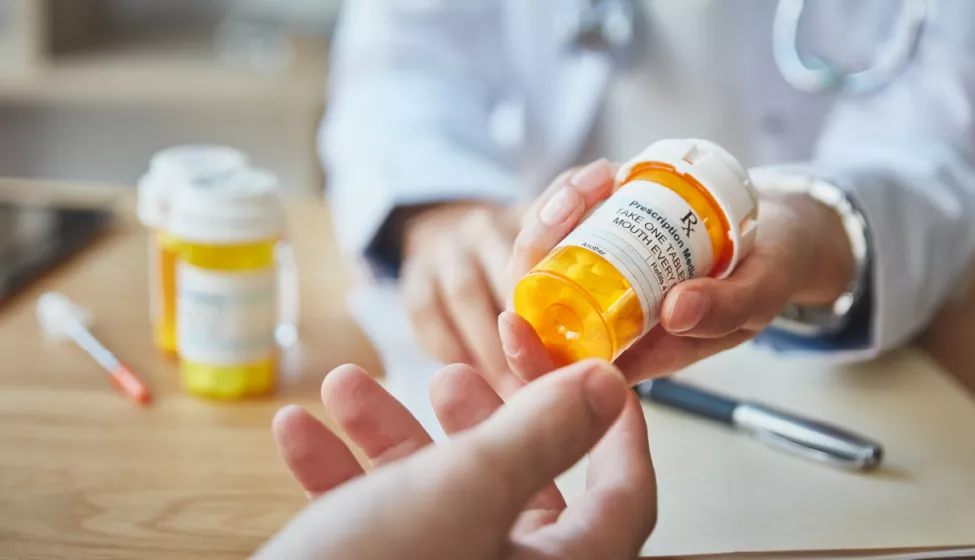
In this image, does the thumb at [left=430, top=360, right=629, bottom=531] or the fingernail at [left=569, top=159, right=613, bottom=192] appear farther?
the fingernail at [left=569, top=159, right=613, bottom=192]

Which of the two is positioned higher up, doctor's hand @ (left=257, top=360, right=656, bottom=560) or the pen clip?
doctor's hand @ (left=257, top=360, right=656, bottom=560)

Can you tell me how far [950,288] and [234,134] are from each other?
155 centimetres

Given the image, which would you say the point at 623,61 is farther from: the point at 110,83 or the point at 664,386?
the point at 110,83

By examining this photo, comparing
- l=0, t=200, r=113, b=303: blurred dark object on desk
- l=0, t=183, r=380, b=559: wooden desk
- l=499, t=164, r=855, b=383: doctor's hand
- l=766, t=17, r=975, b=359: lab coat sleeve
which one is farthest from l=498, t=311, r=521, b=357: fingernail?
l=0, t=200, r=113, b=303: blurred dark object on desk

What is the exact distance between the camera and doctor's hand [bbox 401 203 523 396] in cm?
58

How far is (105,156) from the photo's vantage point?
1.96 m

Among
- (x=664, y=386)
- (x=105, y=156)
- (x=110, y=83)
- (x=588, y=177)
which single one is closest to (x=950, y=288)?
(x=664, y=386)

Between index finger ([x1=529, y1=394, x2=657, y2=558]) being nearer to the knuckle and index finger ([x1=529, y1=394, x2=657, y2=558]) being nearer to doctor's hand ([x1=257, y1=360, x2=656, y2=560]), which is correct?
doctor's hand ([x1=257, y1=360, x2=656, y2=560])

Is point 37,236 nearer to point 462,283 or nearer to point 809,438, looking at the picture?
point 462,283

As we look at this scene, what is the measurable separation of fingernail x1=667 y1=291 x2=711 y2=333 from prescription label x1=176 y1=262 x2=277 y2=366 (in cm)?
28

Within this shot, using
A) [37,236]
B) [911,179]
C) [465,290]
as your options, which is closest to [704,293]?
[465,290]

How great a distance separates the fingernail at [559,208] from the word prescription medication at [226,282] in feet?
0.71

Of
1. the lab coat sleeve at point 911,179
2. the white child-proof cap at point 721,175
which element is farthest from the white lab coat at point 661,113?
the white child-proof cap at point 721,175

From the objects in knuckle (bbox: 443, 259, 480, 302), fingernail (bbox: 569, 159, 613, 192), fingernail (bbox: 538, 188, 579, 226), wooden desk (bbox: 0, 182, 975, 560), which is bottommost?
wooden desk (bbox: 0, 182, 975, 560)
